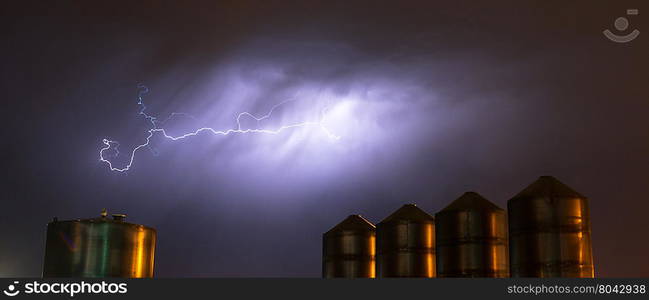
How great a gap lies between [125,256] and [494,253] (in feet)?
43.1

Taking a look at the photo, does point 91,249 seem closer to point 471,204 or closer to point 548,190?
point 471,204

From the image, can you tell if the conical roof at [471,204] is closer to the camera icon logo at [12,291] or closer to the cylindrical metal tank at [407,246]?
the cylindrical metal tank at [407,246]

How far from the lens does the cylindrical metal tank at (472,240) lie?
24.7 metres

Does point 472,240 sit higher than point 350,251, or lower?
lower

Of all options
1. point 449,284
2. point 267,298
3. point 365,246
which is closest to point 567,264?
→ point 365,246

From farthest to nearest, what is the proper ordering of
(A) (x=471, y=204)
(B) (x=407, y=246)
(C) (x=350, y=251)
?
(C) (x=350, y=251) → (B) (x=407, y=246) → (A) (x=471, y=204)

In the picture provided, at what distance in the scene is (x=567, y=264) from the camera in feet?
74.9

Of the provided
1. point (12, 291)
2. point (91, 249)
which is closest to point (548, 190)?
point (91, 249)

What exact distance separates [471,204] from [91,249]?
13613 mm

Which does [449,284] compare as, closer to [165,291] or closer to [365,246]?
[165,291]

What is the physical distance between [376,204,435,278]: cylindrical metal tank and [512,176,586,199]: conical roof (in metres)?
4.66

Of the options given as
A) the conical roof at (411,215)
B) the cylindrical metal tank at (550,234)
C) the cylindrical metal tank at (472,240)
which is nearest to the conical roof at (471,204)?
the cylindrical metal tank at (472,240)

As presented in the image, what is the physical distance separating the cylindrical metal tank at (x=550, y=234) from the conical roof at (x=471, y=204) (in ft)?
3.77

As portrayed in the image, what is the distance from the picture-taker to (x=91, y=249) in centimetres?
2500
